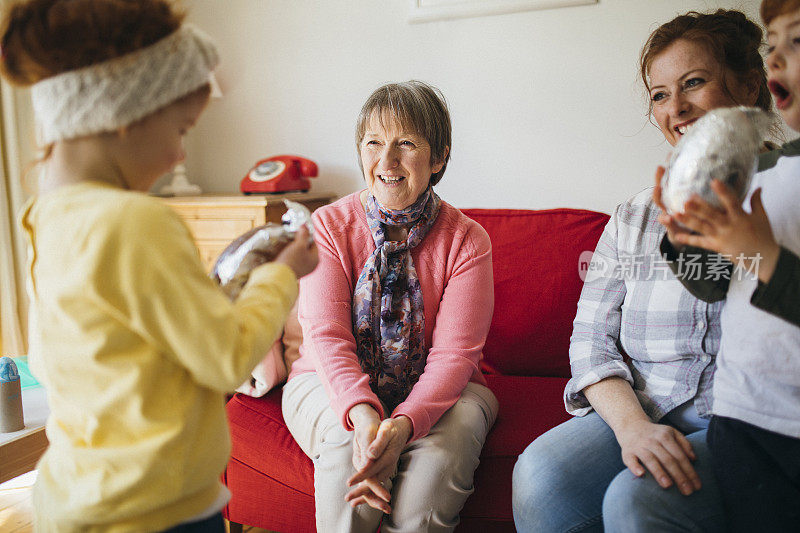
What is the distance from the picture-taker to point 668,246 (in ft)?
3.29

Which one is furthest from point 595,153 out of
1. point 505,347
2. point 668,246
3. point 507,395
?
point 668,246

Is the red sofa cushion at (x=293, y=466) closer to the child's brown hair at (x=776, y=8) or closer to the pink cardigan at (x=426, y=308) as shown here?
the pink cardigan at (x=426, y=308)

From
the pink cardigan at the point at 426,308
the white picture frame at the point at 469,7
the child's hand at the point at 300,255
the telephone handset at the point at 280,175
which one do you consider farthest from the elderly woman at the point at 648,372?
the telephone handset at the point at 280,175

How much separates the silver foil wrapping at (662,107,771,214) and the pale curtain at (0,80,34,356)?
2.55m

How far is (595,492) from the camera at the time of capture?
3.58ft

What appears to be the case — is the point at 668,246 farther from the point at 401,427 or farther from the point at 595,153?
the point at 595,153

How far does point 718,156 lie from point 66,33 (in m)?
0.85

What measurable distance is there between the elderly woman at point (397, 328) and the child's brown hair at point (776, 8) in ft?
2.35

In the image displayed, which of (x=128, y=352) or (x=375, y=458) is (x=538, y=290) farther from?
(x=128, y=352)

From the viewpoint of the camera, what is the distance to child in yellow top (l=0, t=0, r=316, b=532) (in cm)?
68

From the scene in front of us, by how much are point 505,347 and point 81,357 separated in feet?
4.40

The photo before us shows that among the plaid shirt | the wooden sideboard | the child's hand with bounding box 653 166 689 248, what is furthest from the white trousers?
the wooden sideboard

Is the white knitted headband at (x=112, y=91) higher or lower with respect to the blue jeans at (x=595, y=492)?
higher

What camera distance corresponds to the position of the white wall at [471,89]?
224cm
